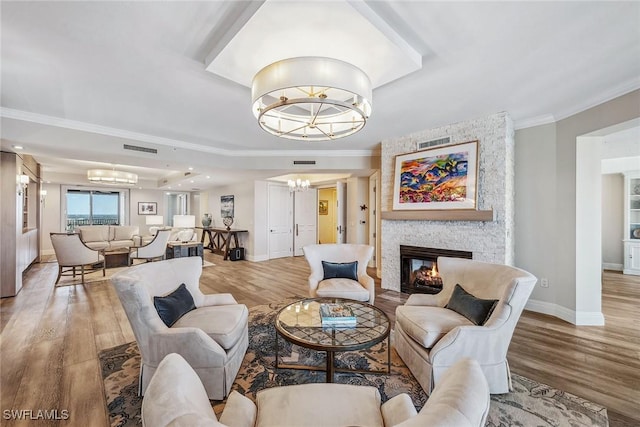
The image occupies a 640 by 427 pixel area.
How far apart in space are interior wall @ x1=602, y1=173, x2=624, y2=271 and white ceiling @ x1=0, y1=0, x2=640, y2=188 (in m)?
4.62

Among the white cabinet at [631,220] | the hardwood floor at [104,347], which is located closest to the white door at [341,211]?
the hardwood floor at [104,347]

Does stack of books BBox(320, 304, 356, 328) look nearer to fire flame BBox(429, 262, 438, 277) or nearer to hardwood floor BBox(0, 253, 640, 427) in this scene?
hardwood floor BBox(0, 253, 640, 427)

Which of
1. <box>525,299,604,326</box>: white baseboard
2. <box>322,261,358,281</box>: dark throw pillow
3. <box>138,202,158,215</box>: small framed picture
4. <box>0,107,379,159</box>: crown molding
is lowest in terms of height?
<box>525,299,604,326</box>: white baseboard

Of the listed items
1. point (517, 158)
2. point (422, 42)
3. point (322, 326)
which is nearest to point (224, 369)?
point (322, 326)

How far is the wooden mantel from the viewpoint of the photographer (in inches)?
146

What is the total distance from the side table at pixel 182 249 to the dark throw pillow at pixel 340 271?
15.4ft

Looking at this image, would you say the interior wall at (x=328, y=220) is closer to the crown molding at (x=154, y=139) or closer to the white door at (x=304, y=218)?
the white door at (x=304, y=218)

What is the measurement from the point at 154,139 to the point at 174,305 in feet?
11.8

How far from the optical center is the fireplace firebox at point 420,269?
14.0ft

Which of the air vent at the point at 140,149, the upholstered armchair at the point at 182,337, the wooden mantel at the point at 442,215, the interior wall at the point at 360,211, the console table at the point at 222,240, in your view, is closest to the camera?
the upholstered armchair at the point at 182,337

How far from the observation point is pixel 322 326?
2207 mm

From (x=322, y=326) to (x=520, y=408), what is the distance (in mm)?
1513

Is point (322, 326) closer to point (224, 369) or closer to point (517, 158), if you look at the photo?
point (224, 369)

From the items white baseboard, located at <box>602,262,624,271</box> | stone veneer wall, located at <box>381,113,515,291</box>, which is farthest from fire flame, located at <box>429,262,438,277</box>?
white baseboard, located at <box>602,262,624,271</box>
